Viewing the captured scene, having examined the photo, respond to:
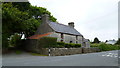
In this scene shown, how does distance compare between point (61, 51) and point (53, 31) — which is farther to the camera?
point (53, 31)

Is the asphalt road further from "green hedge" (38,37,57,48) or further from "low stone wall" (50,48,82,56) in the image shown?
"green hedge" (38,37,57,48)

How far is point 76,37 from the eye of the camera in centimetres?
3206

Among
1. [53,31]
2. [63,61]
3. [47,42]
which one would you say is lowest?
[63,61]

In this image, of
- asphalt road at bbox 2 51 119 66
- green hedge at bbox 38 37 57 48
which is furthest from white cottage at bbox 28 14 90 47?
asphalt road at bbox 2 51 119 66

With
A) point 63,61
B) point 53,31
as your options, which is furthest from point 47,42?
point 63,61

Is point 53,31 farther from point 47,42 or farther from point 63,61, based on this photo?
point 63,61

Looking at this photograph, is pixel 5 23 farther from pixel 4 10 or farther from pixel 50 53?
pixel 50 53

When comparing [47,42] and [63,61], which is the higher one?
[47,42]

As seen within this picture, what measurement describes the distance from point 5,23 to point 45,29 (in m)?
13.0

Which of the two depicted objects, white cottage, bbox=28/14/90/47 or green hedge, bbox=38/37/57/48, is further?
white cottage, bbox=28/14/90/47

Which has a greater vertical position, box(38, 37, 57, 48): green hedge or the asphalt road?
box(38, 37, 57, 48): green hedge

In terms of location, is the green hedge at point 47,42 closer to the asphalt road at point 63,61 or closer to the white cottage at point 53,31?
the white cottage at point 53,31

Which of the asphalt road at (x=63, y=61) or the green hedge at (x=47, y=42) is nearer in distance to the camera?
the asphalt road at (x=63, y=61)

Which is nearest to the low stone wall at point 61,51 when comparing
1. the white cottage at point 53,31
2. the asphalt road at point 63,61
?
the asphalt road at point 63,61
